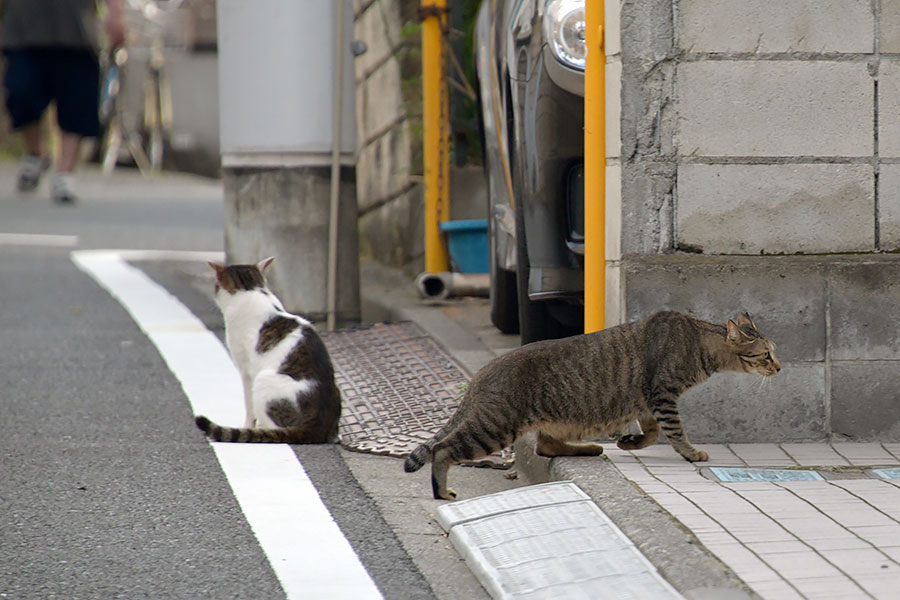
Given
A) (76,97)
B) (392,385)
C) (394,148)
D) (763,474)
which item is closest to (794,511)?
(763,474)

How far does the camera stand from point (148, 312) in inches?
307

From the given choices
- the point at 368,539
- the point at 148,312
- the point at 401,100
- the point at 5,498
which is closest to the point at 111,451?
the point at 5,498

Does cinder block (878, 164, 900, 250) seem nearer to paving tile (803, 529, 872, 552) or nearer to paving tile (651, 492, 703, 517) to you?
paving tile (651, 492, 703, 517)

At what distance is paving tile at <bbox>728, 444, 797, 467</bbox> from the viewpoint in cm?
446

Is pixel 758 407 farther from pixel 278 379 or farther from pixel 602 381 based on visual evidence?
pixel 278 379

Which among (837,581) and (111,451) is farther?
(111,451)

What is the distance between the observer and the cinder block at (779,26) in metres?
4.61

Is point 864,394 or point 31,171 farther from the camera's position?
point 31,171

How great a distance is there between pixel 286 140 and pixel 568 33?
228cm

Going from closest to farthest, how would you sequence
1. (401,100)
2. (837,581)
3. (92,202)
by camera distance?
(837,581) < (401,100) < (92,202)

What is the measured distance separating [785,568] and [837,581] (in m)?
0.13

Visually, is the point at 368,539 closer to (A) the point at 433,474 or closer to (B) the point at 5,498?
(A) the point at 433,474

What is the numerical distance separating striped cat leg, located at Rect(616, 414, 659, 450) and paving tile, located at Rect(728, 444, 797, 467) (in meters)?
0.27

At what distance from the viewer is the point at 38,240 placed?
11.0 metres
